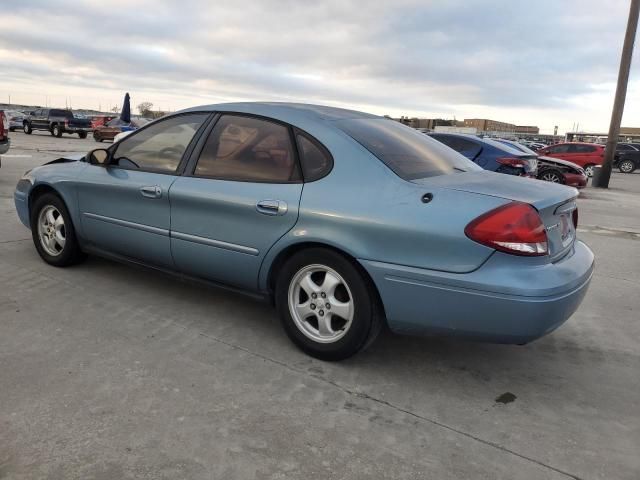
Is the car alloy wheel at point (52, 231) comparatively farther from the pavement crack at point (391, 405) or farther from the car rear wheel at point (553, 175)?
the car rear wheel at point (553, 175)

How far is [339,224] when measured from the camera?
296 cm

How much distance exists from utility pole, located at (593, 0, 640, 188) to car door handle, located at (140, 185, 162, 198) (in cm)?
1770

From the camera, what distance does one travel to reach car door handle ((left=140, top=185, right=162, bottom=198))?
3748 mm

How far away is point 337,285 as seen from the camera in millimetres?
3061

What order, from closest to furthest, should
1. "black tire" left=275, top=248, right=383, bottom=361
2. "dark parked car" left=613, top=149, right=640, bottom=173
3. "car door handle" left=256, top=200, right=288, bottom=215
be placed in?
"black tire" left=275, top=248, right=383, bottom=361, "car door handle" left=256, top=200, right=288, bottom=215, "dark parked car" left=613, top=149, right=640, bottom=173

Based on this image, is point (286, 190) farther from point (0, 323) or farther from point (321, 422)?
point (0, 323)

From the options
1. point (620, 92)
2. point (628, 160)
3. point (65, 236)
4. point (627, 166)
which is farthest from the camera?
point (627, 166)

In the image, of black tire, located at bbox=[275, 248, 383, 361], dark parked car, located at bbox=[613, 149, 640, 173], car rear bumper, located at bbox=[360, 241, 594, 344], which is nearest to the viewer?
car rear bumper, located at bbox=[360, 241, 594, 344]

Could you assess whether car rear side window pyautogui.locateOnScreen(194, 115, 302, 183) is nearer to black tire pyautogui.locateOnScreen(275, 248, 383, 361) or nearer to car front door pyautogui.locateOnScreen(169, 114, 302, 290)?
car front door pyautogui.locateOnScreen(169, 114, 302, 290)

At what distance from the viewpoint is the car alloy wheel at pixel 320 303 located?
305cm

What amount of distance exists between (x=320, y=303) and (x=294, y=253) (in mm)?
339

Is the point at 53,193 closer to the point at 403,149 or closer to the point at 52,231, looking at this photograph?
the point at 52,231

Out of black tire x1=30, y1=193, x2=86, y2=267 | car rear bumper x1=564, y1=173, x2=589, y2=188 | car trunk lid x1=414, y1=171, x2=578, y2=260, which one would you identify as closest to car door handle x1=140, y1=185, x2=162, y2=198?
black tire x1=30, y1=193, x2=86, y2=267

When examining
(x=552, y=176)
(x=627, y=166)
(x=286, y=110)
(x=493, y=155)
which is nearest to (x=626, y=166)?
(x=627, y=166)
